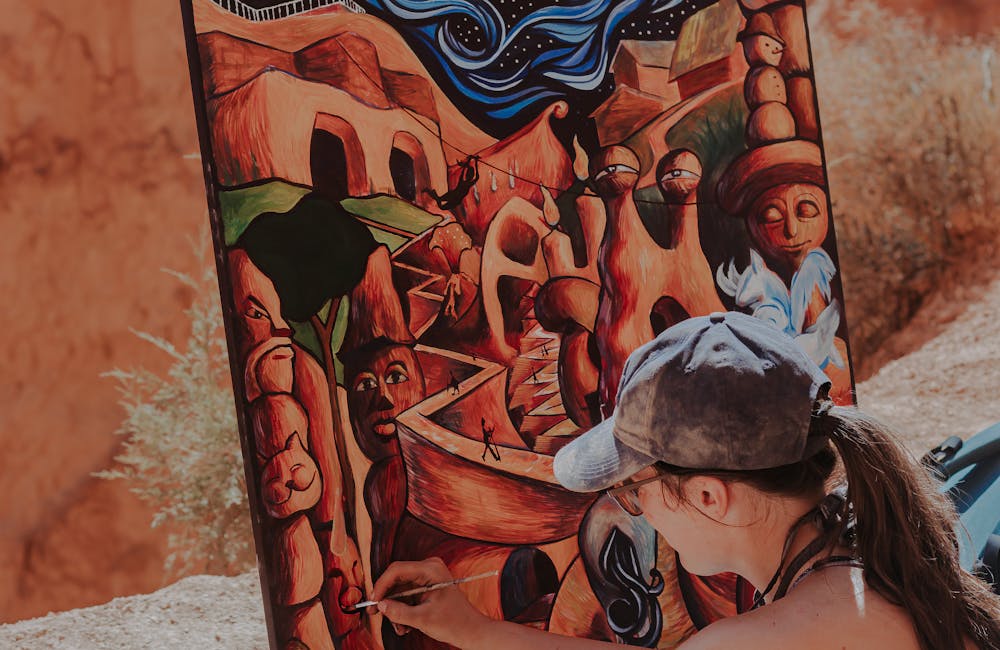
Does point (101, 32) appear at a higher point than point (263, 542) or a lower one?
higher

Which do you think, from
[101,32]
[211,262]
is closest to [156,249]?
[211,262]

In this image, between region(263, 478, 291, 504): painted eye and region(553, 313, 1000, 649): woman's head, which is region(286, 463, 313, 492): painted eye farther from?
region(553, 313, 1000, 649): woman's head

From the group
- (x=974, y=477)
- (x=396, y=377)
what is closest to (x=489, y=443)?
(x=396, y=377)

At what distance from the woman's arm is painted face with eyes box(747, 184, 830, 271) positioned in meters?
0.96

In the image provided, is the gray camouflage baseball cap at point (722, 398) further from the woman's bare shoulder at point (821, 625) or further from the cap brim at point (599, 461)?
the woman's bare shoulder at point (821, 625)

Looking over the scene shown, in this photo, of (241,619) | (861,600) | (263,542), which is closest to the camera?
(861,600)

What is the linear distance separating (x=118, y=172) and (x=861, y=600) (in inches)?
234

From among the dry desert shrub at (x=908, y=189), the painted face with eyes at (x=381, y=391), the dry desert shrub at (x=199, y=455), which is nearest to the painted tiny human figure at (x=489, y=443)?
the painted face with eyes at (x=381, y=391)

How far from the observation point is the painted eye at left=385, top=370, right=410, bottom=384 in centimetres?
179

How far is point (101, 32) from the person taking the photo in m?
6.39

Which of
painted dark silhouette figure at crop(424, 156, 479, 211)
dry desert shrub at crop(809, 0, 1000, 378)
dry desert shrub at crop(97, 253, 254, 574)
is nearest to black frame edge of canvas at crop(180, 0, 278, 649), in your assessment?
painted dark silhouette figure at crop(424, 156, 479, 211)

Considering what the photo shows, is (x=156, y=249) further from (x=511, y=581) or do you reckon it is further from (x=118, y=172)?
(x=511, y=581)

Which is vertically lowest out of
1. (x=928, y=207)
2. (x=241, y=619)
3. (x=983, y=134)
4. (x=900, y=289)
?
(x=241, y=619)

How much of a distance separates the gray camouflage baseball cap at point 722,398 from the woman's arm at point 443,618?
518 mm
